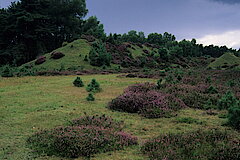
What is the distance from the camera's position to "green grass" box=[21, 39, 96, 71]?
46531 millimetres

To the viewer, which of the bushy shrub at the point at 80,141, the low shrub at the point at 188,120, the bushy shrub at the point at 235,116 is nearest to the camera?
the bushy shrub at the point at 80,141

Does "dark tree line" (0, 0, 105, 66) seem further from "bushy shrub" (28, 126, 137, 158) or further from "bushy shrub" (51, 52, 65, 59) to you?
"bushy shrub" (28, 126, 137, 158)

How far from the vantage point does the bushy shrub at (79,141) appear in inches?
276

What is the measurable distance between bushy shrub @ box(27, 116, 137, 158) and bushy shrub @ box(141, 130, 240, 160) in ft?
3.39

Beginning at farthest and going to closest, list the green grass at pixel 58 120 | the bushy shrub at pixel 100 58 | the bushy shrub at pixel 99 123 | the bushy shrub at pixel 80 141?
the bushy shrub at pixel 100 58 → the bushy shrub at pixel 99 123 → the green grass at pixel 58 120 → the bushy shrub at pixel 80 141

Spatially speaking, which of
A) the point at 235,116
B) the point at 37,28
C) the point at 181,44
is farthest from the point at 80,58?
the point at 181,44

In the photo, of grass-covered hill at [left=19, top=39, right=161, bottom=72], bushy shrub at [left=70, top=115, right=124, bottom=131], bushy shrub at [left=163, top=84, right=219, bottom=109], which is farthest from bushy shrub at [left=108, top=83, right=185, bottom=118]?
grass-covered hill at [left=19, top=39, right=161, bottom=72]

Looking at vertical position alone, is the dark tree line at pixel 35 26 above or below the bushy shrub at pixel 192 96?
above

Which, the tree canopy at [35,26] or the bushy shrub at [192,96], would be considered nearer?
the bushy shrub at [192,96]

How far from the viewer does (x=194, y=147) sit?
6.70m

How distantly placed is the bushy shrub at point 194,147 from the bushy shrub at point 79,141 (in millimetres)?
1033

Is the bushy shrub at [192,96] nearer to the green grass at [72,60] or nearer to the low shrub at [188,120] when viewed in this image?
the low shrub at [188,120]

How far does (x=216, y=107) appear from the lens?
1289cm

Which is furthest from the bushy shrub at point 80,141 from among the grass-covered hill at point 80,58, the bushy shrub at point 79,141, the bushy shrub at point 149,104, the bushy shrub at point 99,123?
the grass-covered hill at point 80,58
